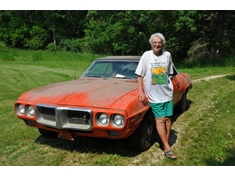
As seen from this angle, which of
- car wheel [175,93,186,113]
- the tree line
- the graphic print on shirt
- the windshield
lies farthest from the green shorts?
the tree line

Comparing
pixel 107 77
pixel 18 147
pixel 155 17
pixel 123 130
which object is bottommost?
pixel 18 147

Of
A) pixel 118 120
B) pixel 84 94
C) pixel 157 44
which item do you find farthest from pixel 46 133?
pixel 157 44

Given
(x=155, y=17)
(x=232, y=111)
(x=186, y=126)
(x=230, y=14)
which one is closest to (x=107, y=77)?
(x=186, y=126)

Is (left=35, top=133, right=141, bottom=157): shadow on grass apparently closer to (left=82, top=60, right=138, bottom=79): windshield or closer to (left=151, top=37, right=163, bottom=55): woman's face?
(left=82, top=60, right=138, bottom=79): windshield

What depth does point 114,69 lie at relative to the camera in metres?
5.06

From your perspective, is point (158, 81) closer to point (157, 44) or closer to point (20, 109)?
point (157, 44)

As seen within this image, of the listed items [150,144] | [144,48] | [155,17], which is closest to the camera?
[150,144]

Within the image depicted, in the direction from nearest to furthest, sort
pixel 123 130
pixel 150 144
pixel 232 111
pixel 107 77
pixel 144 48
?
pixel 123 130 → pixel 150 144 → pixel 107 77 → pixel 232 111 → pixel 144 48

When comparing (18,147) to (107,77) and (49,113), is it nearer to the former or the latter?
(49,113)

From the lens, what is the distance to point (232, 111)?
20.5 ft

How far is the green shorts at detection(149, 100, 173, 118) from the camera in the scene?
146 inches

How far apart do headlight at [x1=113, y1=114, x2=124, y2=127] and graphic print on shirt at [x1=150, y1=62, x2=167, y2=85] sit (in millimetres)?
729

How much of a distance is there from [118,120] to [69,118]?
0.71 m

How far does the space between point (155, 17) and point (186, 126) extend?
18.2 m
